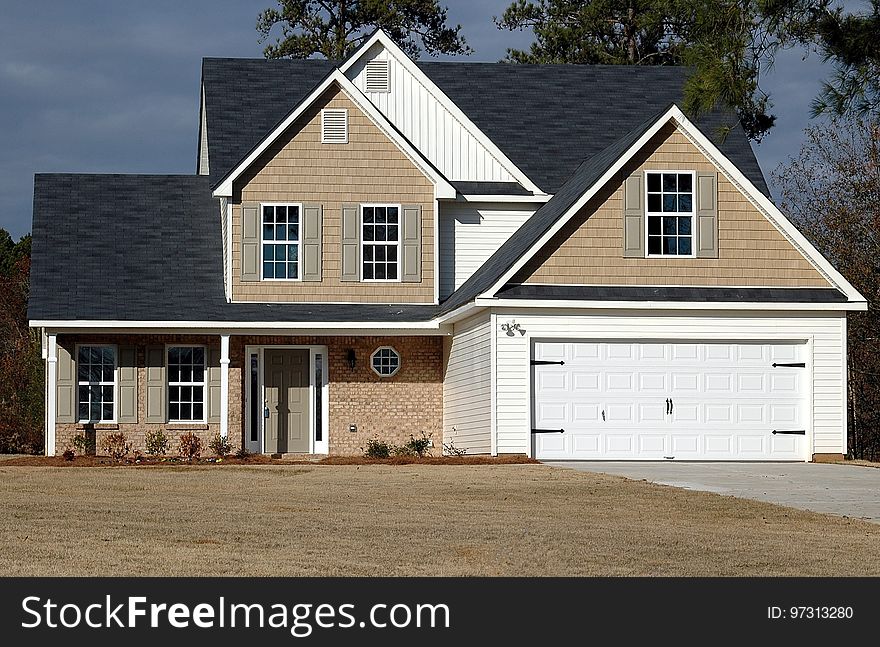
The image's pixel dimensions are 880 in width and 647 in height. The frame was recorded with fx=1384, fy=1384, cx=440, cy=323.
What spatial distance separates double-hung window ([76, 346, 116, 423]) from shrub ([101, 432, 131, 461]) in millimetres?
446

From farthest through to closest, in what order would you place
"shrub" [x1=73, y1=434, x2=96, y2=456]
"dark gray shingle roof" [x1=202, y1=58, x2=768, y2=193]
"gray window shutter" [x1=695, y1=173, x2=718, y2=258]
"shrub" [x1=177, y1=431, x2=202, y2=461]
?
"dark gray shingle roof" [x1=202, y1=58, x2=768, y2=193], "shrub" [x1=73, y1=434, x2=96, y2=456], "shrub" [x1=177, y1=431, x2=202, y2=461], "gray window shutter" [x1=695, y1=173, x2=718, y2=258]

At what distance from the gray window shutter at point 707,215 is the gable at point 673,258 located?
0.10m

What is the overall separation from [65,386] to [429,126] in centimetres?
908

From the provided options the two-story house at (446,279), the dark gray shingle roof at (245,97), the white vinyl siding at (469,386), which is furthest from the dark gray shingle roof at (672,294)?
the dark gray shingle roof at (245,97)

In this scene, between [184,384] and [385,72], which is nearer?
[184,384]

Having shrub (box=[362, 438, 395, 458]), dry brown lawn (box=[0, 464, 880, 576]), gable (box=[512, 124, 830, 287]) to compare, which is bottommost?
shrub (box=[362, 438, 395, 458])

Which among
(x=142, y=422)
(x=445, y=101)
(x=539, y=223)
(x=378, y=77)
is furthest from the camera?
(x=378, y=77)

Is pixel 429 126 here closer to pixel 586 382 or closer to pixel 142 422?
pixel 586 382

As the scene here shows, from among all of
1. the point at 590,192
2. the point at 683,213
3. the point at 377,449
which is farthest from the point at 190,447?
the point at 683,213

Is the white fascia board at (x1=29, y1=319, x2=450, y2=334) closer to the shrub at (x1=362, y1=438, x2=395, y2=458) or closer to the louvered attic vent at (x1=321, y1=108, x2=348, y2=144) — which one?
the shrub at (x1=362, y1=438, x2=395, y2=458)

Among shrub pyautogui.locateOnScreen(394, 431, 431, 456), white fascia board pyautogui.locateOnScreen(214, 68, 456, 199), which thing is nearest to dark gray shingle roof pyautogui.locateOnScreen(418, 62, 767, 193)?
white fascia board pyautogui.locateOnScreen(214, 68, 456, 199)

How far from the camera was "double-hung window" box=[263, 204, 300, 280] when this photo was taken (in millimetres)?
26344

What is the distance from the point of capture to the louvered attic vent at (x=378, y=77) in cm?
2917

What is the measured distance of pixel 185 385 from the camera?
86.3 ft
